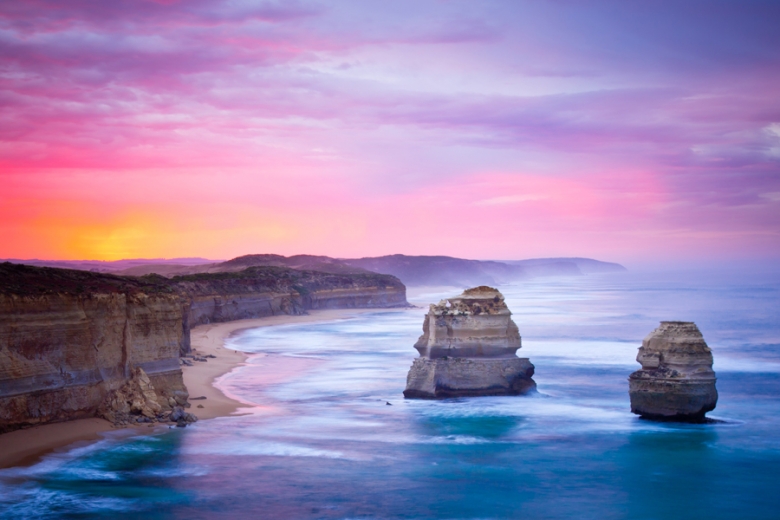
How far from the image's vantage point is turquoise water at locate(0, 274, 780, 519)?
1764 centimetres

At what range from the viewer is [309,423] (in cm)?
2508

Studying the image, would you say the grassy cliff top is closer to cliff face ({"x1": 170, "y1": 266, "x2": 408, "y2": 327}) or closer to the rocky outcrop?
the rocky outcrop

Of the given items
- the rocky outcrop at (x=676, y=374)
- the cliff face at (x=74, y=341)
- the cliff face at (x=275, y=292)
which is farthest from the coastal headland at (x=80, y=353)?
the cliff face at (x=275, y=292)

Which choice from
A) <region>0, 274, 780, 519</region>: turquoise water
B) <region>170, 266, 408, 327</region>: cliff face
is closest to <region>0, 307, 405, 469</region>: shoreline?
<region>0, 274, 780, 519</region>: turquoise water

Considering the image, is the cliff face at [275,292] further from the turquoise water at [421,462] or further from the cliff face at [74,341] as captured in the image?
the turquoise water at [421,462]

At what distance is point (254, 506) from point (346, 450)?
4613mm

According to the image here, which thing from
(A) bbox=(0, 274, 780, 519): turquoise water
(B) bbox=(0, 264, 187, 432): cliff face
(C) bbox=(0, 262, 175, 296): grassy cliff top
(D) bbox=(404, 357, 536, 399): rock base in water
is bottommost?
(A) bbox=(0, 274, 780, 519): turquoise water

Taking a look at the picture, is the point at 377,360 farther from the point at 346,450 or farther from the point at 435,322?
the point at 346,450

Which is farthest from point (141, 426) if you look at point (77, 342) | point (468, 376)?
point (468, 376)

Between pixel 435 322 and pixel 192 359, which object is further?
pixel 192 359

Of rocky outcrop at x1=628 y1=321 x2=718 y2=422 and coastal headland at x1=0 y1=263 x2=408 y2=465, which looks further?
rocky outcrop at x1=628 y1=321 x2=718 y2=422

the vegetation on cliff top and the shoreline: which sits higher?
the vegetation on cliff top

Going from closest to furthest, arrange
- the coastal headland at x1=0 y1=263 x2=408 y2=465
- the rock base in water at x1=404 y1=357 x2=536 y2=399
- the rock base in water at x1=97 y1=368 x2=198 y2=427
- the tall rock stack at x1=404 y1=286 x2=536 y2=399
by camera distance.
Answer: the coastal headland at x1=0 y1=263 x2=408 y2=465, the rock base in water at x1=97 y1=368 x2=198 y2=427, the tall rock stack at x1=404 y1=286 x2=536 y2=399, the rock base in water at x1=404 y1=357 x2=536 y2=399

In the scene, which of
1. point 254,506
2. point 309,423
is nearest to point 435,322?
point 309,423
